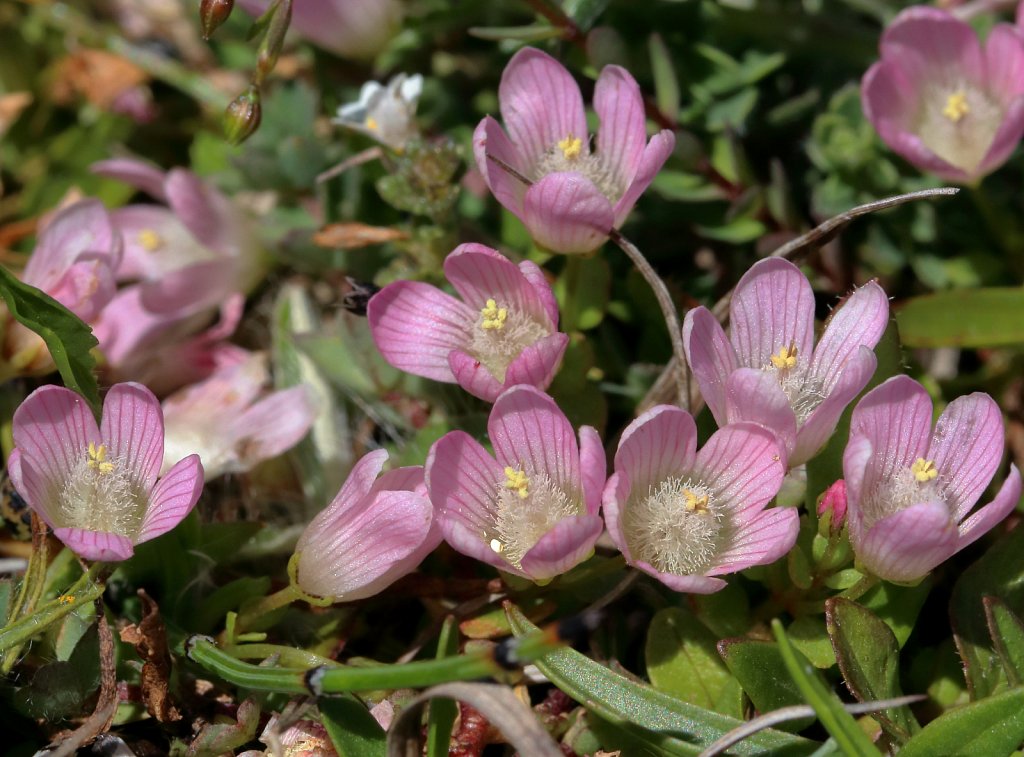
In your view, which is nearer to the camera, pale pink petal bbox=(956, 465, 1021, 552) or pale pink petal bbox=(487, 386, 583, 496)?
pale pink petal bbox=(956, 465, 1021, 552)

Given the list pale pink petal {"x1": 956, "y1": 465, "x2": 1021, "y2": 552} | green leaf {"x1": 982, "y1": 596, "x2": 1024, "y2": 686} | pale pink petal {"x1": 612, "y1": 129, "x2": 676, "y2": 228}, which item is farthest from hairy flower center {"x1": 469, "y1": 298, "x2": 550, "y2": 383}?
green leaf {"x1": 982, "y1": 596, "x2": 1024, "y2": 686}

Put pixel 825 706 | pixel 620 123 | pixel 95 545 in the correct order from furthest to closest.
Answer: pixel 620 123 → pixel 95 545 → pixel 825 706

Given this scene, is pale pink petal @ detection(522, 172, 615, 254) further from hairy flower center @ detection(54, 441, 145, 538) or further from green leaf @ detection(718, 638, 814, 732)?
hairy flower center @ detection(54, 441, 145, 538)

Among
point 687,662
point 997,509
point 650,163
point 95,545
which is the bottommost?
point 687,662

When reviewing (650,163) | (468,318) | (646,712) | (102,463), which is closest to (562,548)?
(646,712)

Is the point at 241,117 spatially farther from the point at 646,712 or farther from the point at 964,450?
the point at 964,450

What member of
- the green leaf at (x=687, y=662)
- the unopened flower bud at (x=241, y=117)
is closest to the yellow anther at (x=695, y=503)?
the green leaf at (x=687, y=662)

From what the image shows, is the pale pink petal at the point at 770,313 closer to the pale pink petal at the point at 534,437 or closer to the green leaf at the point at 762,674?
the pale pink petal at the point at 534,437
